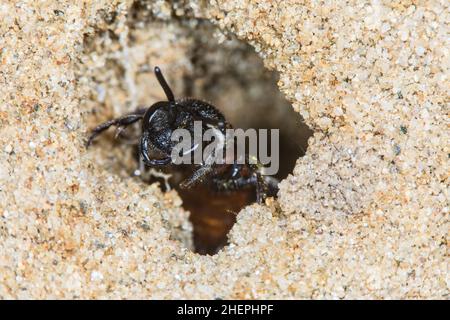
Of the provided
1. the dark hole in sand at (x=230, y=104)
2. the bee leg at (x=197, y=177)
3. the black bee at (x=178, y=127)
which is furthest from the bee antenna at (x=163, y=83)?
the dark hole in sand at (x=230, y=104)

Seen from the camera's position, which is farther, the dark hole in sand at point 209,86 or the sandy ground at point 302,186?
the dark hole in sand at point 209,86

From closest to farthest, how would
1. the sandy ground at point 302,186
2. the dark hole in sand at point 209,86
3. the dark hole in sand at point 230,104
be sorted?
1. the sandy ground at point 302,186
2. the dark hole in sand at point 209,86
3. the dark hole in sand at point 230,104

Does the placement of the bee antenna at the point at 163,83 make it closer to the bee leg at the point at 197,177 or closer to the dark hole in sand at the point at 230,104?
the bee leg at the point at 197,177

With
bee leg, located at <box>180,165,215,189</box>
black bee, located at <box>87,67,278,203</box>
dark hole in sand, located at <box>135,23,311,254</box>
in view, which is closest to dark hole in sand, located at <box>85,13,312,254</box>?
dark hole in sand, located at <box>135,23,311,254</box>

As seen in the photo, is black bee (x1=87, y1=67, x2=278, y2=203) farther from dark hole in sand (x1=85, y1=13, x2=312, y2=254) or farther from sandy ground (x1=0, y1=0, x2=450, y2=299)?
sandy ground (x1=0, y1=0, x2=450, y2=299)

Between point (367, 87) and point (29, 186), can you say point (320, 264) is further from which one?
point (29, 186)
